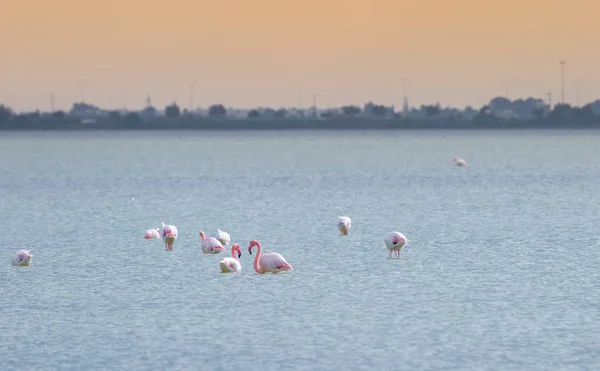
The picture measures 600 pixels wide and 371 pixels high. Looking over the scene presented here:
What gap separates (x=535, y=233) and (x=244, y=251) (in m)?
9.26

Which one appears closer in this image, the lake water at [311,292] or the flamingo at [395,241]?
the lake water at [311,292]

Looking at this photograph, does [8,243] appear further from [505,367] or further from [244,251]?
[505,367]

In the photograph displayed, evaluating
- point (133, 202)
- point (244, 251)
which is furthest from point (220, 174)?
point (244, 251)

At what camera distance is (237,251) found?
1169 inches

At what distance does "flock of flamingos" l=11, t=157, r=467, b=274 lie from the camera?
28250 millimetres

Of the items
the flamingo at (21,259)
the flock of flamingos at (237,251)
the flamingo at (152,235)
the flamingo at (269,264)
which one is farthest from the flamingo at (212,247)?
the flamingo at (152,235)

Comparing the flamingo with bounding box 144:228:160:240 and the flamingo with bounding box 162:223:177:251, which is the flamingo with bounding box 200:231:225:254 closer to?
the flamingo with bounding box 162:223:177:251

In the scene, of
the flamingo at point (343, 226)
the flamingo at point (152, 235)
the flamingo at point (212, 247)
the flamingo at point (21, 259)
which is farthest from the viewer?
the flamingo at point (343, 226)

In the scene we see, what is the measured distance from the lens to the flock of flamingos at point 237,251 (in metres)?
28.2

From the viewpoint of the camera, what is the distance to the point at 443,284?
2686 centimetres

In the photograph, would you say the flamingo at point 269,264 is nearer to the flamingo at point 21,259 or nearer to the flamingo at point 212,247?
the flamingo at point 212,247

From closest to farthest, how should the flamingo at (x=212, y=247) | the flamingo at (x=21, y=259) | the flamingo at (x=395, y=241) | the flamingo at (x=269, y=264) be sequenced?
the flamingo at (x=269, y=264) → the flamingo at (x=21, y=259) → the flamingo at (x=395, y=241) → the flamingo at (x=212, y=247)

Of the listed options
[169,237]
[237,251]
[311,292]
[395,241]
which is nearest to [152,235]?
[169,237]

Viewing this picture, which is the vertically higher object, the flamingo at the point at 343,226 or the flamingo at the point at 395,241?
the flamingo at the point at 395,241
